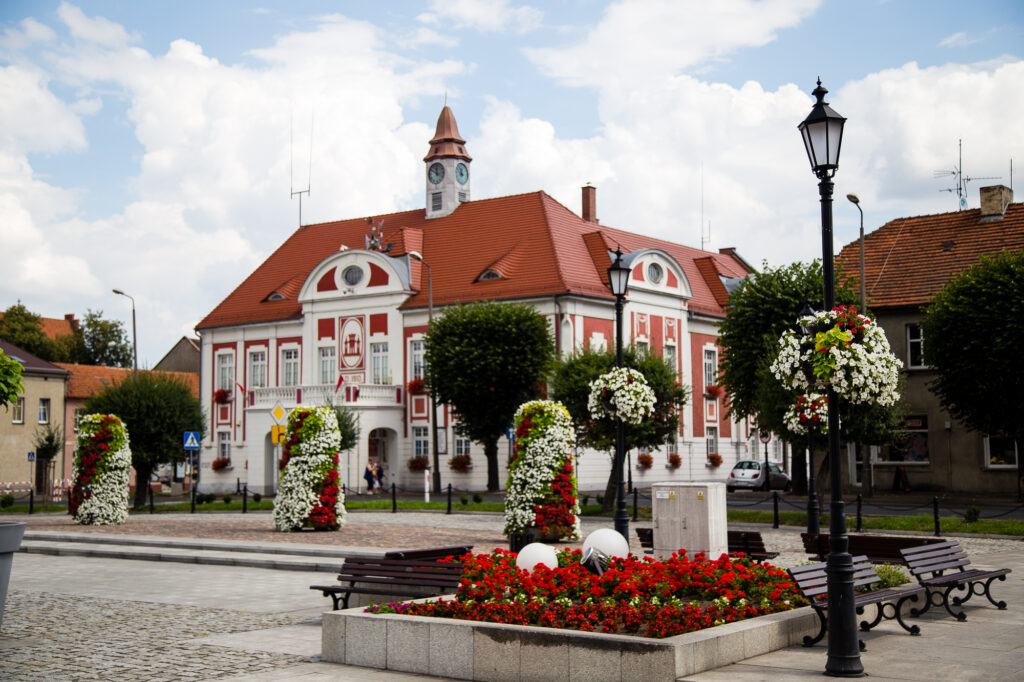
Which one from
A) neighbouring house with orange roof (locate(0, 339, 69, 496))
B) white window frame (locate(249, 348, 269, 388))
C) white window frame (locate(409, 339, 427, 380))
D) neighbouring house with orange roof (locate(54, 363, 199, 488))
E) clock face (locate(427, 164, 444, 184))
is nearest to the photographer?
white window frame (locate(409, 339, 427, 380))

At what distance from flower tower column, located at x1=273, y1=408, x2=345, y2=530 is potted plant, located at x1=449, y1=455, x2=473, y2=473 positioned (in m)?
23.2

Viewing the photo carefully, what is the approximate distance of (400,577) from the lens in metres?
11.7

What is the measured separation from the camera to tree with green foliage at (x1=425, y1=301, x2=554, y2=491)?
44312 mm

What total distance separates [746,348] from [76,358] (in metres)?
58.9

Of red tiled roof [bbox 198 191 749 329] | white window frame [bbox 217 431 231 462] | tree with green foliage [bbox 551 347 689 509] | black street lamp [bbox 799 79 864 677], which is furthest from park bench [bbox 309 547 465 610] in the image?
white window frame [bbox 217 431 231 462]

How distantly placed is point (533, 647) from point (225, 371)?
173 feet

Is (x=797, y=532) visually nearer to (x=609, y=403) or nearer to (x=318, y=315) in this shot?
(x=609, y=403)

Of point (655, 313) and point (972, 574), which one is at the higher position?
point (655, 313)

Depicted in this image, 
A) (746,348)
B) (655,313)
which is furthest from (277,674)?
(655,313)

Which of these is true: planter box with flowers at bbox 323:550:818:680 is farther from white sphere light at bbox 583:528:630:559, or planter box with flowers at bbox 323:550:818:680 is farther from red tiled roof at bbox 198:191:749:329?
red tiled roof at bbox 198:191:749:329

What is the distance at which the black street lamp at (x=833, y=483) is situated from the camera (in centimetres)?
877

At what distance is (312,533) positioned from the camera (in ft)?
82.5

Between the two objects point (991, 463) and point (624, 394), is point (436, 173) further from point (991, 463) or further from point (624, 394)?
point (624, 394)

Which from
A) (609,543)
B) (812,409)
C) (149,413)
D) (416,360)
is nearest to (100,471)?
(149,413)
